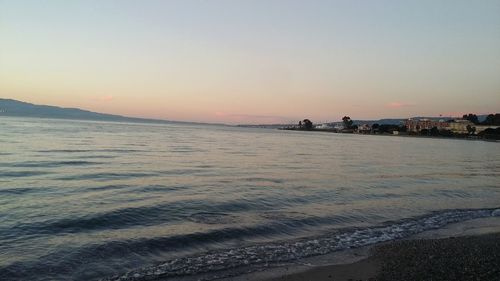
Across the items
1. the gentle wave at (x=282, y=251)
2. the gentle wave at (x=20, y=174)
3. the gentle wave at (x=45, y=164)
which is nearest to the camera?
the gentle wave at (x=282, y=251)

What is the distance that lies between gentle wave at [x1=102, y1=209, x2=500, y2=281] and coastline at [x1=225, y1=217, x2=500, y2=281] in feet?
1.81

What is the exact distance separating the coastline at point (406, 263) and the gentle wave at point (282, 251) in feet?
1.81

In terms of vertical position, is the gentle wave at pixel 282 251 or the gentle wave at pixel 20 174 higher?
the gentle wave at pixel 20 174

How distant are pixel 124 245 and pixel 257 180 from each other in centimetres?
1415

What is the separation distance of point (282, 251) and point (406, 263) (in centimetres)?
319

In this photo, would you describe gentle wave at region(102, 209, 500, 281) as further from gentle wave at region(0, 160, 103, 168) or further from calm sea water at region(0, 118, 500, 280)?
gentle wave at region(0, 160, 103, 168)

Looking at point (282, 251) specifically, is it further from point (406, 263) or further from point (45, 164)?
point (45, 164)

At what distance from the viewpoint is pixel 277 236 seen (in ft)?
42.8

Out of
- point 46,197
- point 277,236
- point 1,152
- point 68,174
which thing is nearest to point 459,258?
point 277,236

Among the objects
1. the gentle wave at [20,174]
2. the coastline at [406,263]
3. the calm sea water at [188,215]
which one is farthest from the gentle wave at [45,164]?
the coastline at [406,263]

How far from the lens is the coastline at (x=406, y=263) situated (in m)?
9.01

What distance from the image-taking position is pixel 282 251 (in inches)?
448

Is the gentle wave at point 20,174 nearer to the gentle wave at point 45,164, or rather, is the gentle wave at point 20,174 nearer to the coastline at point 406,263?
the gentle wave at point 45,164

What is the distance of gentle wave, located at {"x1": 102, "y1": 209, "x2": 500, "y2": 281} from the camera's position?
9.56 meters
